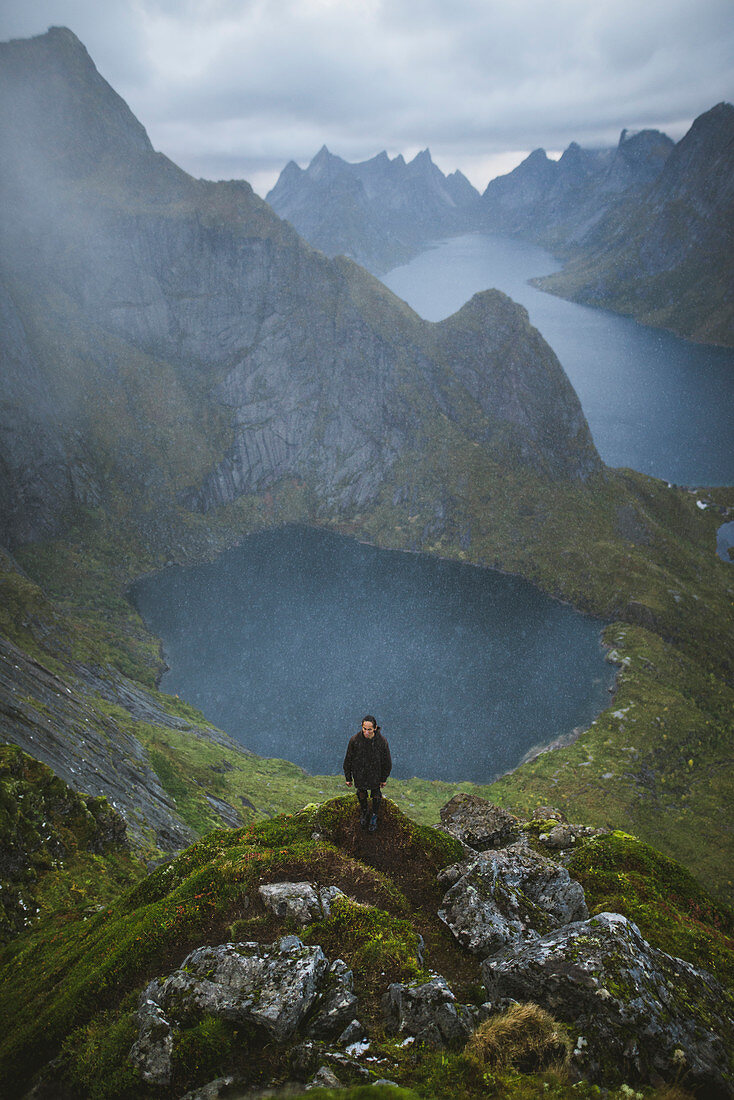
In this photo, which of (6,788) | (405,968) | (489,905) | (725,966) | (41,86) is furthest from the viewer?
(41,86)

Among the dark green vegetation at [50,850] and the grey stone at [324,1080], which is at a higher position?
the grey stone at [324,1080]

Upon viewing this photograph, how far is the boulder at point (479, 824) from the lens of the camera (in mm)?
21578

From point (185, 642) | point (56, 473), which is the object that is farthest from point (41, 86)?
point (185, 642)

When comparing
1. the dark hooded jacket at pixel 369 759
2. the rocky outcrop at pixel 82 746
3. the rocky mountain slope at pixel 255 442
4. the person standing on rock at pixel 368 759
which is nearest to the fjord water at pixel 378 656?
the rocky mountain slope at pixel 255 442

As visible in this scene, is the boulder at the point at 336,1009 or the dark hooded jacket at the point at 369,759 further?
the dark hooded jacket at the point at 369,759

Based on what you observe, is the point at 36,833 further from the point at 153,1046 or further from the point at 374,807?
the point at 153,1046

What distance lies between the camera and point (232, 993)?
1193 centimetres

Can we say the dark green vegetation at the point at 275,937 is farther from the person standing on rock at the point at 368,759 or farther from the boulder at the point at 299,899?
the person standing on rock at the point at 368,759

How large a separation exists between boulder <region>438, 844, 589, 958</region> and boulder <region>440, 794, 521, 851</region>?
138 inches

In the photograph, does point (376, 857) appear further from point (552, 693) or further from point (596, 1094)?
point (552, 693)

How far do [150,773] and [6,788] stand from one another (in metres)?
29.7

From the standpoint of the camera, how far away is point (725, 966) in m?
13.9

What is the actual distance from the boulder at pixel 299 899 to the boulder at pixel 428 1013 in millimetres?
3025

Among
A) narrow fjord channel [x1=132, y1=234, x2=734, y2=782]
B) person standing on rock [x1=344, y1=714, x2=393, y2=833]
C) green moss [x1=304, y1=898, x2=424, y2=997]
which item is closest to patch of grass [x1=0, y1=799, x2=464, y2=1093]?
green moss [x1=304, y1=898, x2=424, y2=997]
